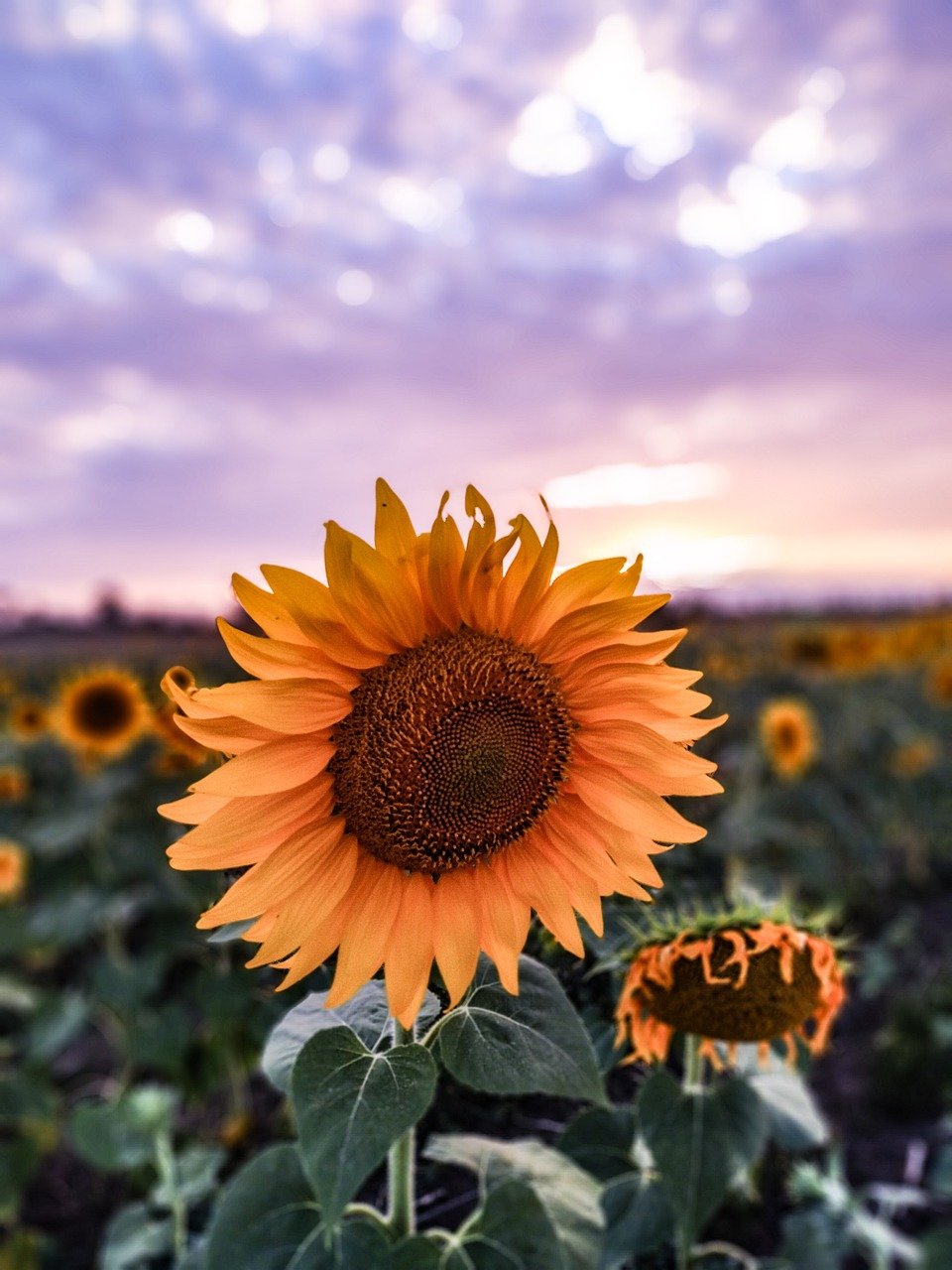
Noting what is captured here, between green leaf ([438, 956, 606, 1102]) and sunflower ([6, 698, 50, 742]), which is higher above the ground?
green leaf ([438, 956, 606, 1102])

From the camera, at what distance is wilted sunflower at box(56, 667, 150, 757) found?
4.02m

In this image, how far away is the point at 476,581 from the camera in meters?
0.92

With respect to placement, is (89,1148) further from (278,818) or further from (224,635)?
(224,635)

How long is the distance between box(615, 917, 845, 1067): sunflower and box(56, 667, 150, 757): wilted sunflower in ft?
10.7

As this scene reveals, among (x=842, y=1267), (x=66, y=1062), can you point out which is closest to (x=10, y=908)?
Answer: (x=66, y=1062)

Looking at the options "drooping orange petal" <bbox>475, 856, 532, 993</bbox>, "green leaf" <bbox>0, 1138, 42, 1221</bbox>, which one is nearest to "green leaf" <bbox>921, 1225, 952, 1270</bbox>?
"drooping orange petal" <bbox>475, 856, 532, 993</bbox>

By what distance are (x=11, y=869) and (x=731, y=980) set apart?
3711 mm

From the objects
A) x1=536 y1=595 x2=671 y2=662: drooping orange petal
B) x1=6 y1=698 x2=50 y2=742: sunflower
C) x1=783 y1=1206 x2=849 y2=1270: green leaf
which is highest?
x1=536 y1=595 x2=671 y2=662: drooping orange petal

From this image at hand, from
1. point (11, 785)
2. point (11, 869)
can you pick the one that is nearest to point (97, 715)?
point (11, 869)

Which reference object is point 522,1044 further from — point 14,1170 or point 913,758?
point 913,758

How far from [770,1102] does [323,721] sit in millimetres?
998

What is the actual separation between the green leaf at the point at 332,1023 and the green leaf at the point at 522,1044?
0.21ft

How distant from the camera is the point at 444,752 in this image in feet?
3.14

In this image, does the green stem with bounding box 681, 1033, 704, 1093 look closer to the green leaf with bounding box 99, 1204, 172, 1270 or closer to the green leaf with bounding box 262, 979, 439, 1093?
the green leaf with bounding box 262, 979, 439, 1093
